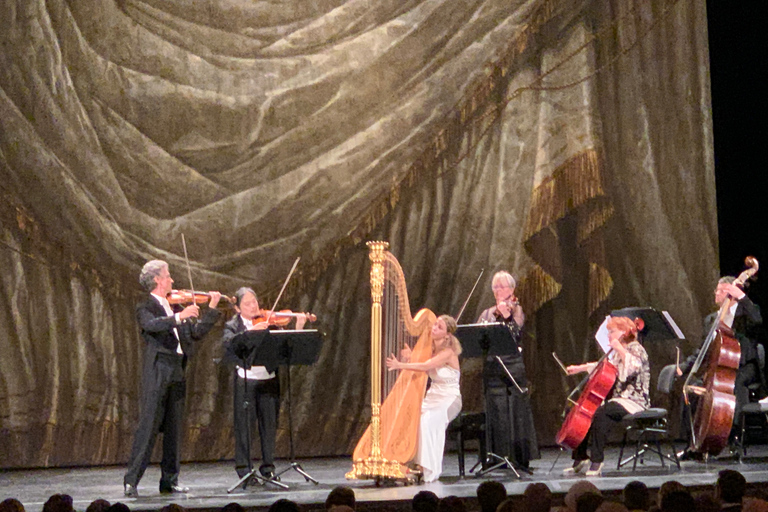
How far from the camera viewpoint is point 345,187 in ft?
30.3

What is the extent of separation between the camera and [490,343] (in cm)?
688

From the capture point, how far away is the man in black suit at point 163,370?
6.30 metres

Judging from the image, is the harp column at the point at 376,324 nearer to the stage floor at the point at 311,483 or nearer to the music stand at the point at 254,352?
the stage floor at the point at 311,483

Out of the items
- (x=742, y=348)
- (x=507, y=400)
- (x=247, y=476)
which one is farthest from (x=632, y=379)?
(x=247, y=476)

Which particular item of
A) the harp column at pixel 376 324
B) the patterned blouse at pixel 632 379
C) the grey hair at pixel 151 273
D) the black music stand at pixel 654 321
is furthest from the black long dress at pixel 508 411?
the grey hair at pixel 151 273

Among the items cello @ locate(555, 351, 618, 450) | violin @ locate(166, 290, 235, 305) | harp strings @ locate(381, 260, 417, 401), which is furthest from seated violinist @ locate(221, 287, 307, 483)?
cello @ locate(555, 351, 618, 450)

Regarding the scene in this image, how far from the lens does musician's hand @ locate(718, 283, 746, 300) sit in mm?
7422

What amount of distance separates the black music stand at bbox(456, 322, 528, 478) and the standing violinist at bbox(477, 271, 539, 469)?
0.27ft

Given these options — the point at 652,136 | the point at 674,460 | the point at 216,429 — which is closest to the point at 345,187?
the point at 216,429

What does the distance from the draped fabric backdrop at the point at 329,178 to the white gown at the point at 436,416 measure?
2268 millimetres

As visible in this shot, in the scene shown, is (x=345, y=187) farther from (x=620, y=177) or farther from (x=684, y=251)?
(x=684, y=251)

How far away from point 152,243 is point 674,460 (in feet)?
16.0

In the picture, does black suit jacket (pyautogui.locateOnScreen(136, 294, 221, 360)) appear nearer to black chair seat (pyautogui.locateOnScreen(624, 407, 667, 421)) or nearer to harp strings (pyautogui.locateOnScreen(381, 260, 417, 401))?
harp strings (pyautogui.locateOnScreen(381, 260, 417, 401))

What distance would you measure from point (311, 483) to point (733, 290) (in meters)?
3.52
